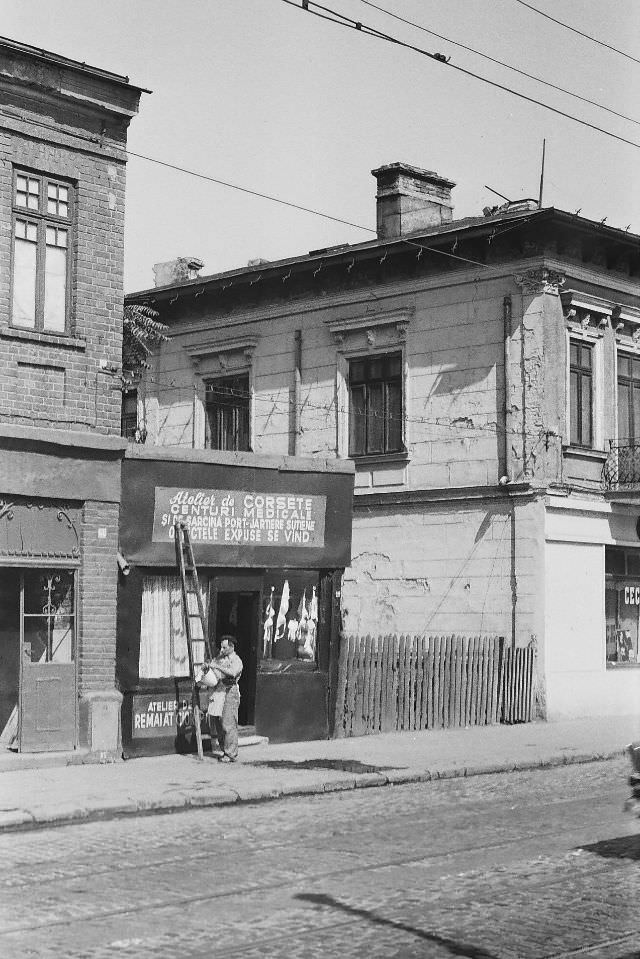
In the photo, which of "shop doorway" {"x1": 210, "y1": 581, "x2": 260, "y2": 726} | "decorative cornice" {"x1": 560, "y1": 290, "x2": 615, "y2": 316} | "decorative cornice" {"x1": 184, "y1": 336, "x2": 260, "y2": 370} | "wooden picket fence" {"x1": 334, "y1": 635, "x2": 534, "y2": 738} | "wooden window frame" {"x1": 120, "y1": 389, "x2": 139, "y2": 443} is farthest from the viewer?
"wooden window frame" {"x1": 120, "y1": 389, "x2": 139, "y2": 443}

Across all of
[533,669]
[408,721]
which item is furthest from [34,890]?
[533,669]

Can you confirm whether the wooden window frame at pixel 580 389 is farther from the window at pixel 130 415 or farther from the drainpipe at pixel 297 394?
the window at pixel 130 415

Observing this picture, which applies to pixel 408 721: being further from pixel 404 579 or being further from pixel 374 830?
pixel 374 830

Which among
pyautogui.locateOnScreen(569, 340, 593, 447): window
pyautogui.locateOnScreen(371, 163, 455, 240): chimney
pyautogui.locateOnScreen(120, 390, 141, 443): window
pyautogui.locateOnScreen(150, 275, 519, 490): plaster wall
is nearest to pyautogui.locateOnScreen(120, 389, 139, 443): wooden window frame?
pyautogui.locateOnScreen(120, 390, 141, 443): window

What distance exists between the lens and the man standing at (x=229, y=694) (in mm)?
17125

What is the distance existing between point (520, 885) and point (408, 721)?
12.2 m

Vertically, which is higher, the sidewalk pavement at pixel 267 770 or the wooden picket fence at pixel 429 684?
the wooden picket fence at pixel 429 684

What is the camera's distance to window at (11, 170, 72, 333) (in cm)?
1686

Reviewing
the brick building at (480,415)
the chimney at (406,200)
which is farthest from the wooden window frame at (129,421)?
the chimney at (406,200)

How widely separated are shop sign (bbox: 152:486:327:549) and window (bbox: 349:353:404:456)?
23.9 ft

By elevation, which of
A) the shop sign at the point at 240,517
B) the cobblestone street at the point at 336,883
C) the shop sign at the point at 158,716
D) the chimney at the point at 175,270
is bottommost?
the cobblestone street at the point at 336,883

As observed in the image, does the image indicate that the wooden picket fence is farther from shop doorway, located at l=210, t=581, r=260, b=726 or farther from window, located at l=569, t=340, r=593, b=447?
window, located at l=569, t=340, r=593, b=447

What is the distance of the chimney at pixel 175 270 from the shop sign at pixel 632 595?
14.5 m

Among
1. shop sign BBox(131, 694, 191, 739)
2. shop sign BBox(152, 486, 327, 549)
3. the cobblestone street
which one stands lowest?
the cobblestone street
